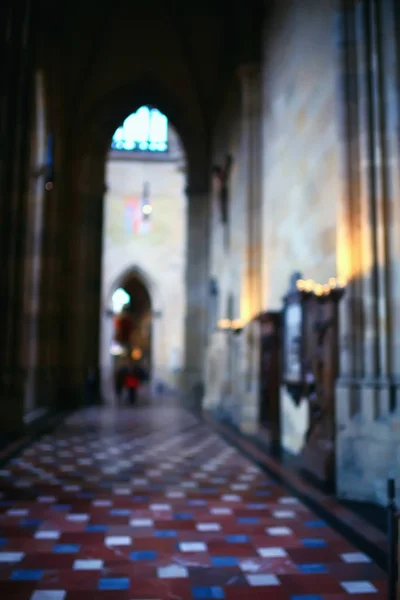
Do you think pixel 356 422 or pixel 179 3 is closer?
pixel 356 422

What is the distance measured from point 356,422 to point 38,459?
13.9 feet

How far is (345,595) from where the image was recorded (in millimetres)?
3238

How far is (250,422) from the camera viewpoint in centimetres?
1028

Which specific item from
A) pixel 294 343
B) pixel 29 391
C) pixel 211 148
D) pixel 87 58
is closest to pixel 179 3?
pixel 87 58

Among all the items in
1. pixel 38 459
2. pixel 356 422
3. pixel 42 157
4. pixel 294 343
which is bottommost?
pixel 38 459

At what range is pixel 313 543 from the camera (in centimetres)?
416

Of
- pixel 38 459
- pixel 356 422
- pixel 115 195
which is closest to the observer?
pixel 356 422

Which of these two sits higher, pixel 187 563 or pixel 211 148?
pixel 211 148

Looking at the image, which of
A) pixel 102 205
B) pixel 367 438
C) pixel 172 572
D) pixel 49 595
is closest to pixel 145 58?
pixel 102 205

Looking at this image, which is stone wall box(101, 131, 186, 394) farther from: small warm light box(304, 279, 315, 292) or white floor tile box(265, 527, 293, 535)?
white floor tile box(265, 527, 293, 535)

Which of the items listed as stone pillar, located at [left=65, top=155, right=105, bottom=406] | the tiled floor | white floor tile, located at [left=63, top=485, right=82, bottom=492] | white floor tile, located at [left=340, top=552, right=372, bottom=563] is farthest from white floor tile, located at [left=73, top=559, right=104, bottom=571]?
stone pillar, located at [left=65, top=155, right=105, bottom=406]

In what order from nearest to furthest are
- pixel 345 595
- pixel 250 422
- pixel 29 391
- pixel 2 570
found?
pixel 345 595 → pixel 2 570 → pixel 250 422 → pixel 29 391

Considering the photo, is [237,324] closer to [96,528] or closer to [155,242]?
[96,528]

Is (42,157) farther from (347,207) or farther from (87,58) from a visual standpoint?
(347,207)
